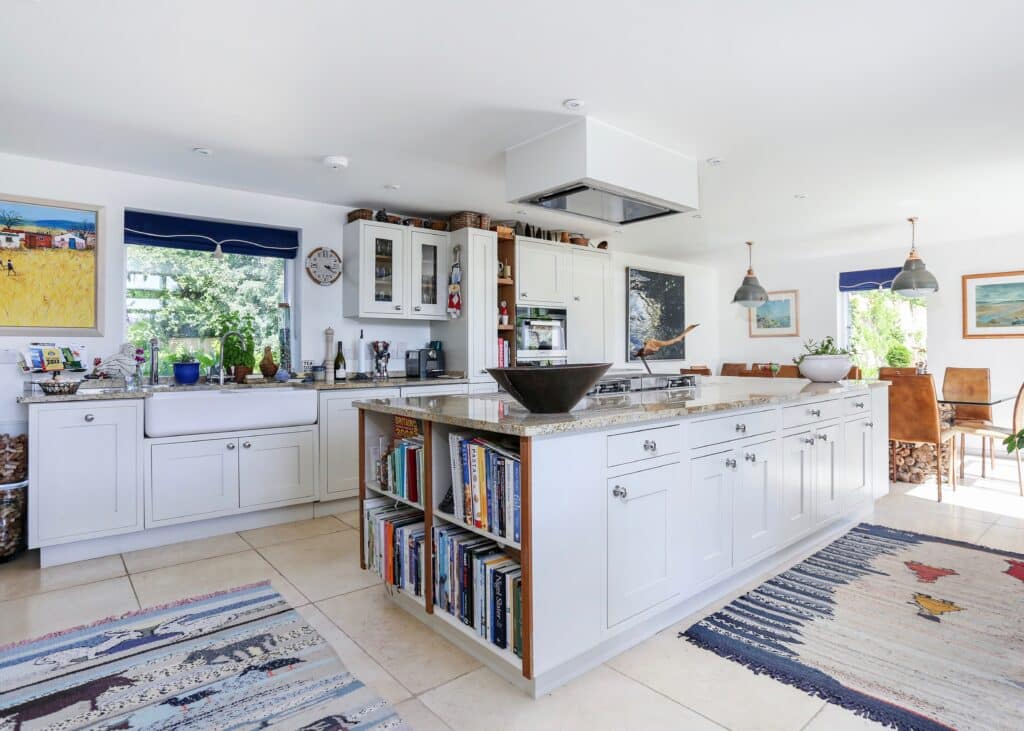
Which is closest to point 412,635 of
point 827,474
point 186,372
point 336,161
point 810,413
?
point 810,413

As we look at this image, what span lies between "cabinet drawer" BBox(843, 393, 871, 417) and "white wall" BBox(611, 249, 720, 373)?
3053 mm

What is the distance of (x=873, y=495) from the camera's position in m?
3.67

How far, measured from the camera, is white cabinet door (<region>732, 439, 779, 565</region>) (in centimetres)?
246

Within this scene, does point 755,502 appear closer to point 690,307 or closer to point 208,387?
point 208,387

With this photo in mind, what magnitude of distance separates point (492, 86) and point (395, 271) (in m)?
2.16

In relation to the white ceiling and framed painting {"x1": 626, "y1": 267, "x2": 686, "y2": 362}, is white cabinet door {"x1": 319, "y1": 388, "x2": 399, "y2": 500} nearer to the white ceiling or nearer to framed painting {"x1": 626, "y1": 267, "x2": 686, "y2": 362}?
the white ceiling

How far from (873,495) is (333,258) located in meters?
4.16

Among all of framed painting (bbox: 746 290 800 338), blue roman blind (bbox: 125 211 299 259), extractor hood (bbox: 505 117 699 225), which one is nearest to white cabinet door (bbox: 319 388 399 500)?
blue roman blind (bbox: 125 211 299 259)

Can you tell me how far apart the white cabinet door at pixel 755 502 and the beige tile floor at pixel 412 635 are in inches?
Result: 22.8

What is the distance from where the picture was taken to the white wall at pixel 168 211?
3338 millimetres

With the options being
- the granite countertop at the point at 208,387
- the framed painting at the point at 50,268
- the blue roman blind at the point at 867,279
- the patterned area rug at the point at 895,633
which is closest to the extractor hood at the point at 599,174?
the granite countertop at the point at 208,387

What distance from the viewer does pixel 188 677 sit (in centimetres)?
192

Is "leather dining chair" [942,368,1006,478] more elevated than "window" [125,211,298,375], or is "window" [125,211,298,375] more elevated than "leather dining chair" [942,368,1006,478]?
"window" [125,211,298,375]

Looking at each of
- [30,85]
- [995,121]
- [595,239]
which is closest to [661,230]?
[595,239]
